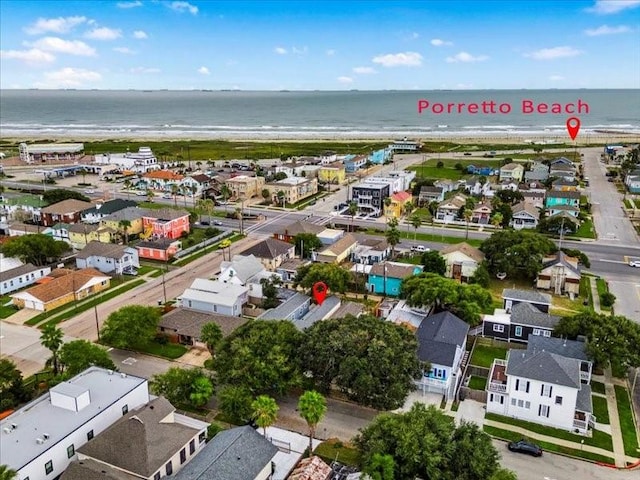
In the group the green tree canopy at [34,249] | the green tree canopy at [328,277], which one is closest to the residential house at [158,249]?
the green tree canopy at [34,249]

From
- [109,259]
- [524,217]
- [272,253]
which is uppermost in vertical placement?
[524,217]

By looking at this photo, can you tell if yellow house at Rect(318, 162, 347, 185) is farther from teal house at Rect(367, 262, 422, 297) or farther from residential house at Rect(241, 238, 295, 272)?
teal house at Rect(367, 262, 422, 297)

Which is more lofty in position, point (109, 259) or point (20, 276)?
A: point (109, 259)

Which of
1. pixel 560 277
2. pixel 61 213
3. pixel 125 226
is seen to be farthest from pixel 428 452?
pixel 61 213

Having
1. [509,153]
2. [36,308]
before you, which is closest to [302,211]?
[36,308]

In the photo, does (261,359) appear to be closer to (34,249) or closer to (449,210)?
(34,249)

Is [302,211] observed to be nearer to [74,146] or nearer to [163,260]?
[163,260]
